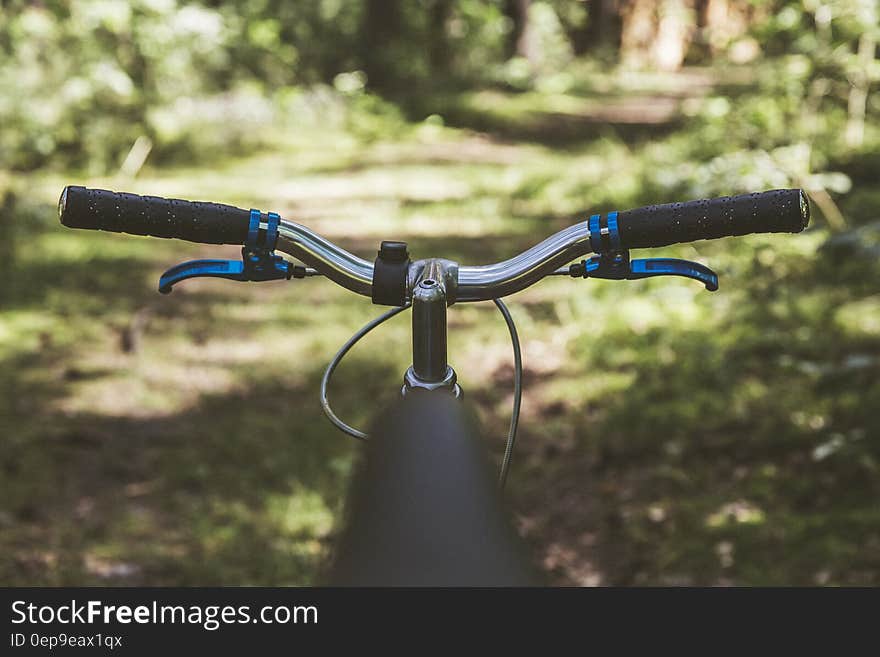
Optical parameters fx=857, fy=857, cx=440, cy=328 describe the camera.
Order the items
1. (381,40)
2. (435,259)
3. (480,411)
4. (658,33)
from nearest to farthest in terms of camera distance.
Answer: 1. (435,259)
2. (480,411)
3. (381,40)
4. (658,33)

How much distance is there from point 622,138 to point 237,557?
9672mm

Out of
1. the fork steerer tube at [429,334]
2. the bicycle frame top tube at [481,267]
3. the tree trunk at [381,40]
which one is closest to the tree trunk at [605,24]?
the tree trunk at [381,40]

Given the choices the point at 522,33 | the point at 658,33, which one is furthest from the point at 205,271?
the point at 658,33

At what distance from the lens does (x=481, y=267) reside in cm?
154

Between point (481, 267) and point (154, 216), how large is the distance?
632 mm

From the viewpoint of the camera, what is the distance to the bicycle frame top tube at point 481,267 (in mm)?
1544

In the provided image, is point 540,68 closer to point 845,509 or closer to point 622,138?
point 622,138

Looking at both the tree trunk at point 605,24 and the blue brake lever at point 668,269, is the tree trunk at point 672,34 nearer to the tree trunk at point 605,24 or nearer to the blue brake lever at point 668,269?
the tree trunk at point 605,24

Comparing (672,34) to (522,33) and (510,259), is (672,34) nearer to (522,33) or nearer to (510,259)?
(522,33)

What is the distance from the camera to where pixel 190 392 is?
17.9 feet

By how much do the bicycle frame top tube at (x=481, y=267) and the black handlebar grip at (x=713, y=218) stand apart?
9 centimetres

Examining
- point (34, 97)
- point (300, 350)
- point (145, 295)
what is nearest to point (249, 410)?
point (300, 350)

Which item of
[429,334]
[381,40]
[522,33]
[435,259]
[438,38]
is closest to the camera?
[429,334]

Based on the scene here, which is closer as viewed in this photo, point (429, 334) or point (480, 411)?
point (429, 334)
